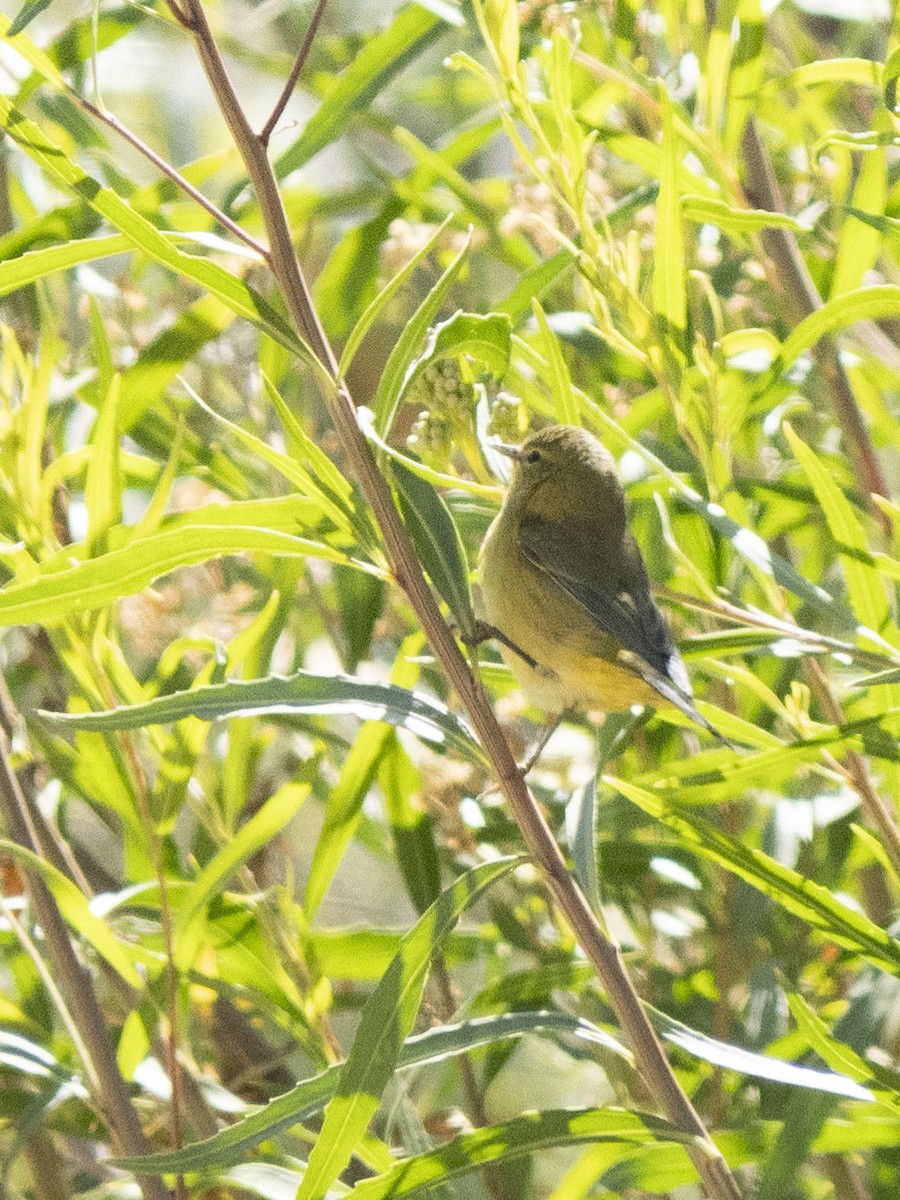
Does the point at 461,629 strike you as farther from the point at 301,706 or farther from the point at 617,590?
the point at 617,590

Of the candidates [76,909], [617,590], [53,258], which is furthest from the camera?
[617,590]

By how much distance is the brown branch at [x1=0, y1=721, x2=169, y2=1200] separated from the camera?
3.27 ft

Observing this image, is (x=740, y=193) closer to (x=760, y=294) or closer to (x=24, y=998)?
(x=760, y=294)

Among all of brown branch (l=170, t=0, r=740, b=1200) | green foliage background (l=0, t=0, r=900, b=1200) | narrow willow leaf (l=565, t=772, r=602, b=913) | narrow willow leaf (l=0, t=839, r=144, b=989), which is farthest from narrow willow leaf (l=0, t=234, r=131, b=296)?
narrow willow leaf (l=565, t=772, r=602, b=913)

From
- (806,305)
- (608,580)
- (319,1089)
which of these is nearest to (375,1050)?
(319,1089)

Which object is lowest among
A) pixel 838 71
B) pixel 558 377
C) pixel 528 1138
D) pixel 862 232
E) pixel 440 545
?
pixel 528 1138

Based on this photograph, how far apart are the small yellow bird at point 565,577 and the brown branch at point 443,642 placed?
0.41 m

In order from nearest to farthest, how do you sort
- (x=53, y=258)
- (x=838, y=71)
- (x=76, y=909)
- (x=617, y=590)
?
1. (x=53, y=258)
2. (x=76, y=909)
3. (x=838, y=71)
4. (x=617, y=590)

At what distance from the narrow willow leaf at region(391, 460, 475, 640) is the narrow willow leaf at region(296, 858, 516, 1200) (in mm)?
191

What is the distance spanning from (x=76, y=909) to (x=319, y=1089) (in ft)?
0.68

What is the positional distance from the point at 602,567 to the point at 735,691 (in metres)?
0.18

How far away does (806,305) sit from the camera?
1.25 m

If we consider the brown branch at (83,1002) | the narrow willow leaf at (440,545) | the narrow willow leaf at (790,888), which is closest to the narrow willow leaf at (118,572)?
the narrow willow leaf at (440,545)

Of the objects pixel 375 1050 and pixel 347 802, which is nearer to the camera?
pixel 375 1050
